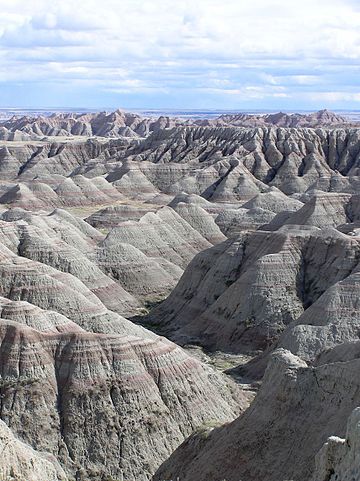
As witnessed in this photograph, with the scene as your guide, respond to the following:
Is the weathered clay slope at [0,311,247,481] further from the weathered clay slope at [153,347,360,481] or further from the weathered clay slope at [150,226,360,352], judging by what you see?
the weathered clay slope at [150,226,360,352]

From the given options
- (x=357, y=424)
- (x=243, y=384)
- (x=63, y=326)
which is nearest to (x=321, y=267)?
(x=243, y=384)

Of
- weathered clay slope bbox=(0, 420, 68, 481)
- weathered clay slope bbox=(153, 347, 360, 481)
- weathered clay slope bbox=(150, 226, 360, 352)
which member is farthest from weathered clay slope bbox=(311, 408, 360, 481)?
weathered clay slope bbox=(150, 226, 360, 352)

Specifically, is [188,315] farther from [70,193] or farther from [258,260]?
[70,193]

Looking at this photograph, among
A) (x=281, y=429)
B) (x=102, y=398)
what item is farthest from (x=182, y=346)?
(x=281, y=429)

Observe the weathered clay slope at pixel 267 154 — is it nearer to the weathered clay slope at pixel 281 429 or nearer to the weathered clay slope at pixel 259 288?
the weathered clay slope at pixel 259 288

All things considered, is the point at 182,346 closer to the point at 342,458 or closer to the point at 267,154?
the point at 342,458
